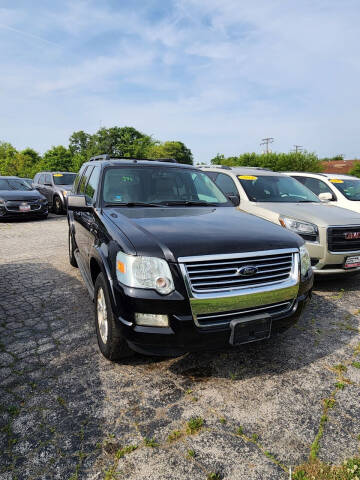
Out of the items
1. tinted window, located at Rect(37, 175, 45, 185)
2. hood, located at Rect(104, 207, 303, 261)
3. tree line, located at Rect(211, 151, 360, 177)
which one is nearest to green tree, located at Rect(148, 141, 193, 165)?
tree line, located at Rect(211, 151, 360, 177)

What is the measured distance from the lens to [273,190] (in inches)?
247

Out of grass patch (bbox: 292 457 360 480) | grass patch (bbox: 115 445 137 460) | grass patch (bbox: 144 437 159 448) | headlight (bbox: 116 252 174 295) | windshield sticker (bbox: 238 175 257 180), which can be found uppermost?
windshield sticker (bbox: 238 175 257 180)

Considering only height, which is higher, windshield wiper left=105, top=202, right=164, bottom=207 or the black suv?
windshield wiper left=105, top=202, right=164, bottom=207

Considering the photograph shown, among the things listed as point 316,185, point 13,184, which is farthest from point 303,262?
point 13,184

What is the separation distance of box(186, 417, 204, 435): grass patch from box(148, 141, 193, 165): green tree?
7036 cm

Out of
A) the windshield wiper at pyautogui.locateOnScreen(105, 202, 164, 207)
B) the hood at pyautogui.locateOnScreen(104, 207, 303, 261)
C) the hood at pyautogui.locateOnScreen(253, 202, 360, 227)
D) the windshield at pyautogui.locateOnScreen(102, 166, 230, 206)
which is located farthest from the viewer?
the hood at pyautogui.locateOnScreen(253, 202, 360, 227)

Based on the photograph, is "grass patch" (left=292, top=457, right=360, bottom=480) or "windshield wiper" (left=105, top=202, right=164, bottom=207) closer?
"grass patch" (left=292, top=457, right=360, bottom=480)

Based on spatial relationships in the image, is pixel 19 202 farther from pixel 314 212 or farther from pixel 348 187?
pixel 348 187

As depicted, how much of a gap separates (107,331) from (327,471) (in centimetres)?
179

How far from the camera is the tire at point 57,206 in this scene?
46.0ft

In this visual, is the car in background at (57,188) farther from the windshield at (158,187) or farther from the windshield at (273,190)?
the windshield at (158,187)

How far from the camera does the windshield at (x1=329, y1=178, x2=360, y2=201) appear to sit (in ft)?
25.2

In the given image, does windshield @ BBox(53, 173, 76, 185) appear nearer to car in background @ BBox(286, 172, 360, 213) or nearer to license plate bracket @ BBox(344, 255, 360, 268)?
car in background @ BBox(286, 172, 360, 213)

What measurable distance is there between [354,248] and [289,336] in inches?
86.5
